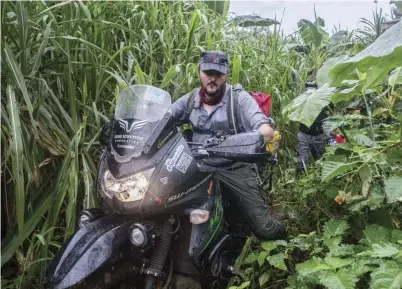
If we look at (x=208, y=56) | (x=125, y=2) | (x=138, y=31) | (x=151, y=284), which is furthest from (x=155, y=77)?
(x=151, y=284)

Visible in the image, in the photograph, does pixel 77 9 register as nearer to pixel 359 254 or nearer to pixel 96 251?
pixel 96 251

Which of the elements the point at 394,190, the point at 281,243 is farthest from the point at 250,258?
the point at 394,190

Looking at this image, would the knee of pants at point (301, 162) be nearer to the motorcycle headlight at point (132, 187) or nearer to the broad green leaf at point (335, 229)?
the broad green leaf at point (335, 229)

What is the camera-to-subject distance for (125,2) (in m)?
4.14

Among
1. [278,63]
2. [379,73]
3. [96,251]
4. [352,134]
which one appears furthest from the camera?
[278,63]

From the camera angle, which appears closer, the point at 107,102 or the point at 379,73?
the point at 379,73

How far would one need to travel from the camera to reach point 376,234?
90.4 inches

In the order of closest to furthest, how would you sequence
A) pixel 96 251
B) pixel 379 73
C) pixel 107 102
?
pixel 379 73 → pixel 96 251 → pixel 107 102

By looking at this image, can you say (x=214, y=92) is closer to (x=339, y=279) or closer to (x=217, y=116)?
(x=217, y=116)

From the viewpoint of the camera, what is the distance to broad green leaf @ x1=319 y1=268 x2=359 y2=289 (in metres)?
1.99

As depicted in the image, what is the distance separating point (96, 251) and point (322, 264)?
1012mm

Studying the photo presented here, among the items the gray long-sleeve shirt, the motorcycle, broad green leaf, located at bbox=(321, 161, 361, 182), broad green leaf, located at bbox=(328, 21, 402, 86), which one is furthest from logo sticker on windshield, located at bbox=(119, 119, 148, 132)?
broad green leaf, located at bbox=(328, 21, 402, 86)

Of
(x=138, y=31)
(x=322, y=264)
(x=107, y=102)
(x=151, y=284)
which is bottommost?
(x=151, y=284)

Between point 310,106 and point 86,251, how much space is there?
48.0 inches
